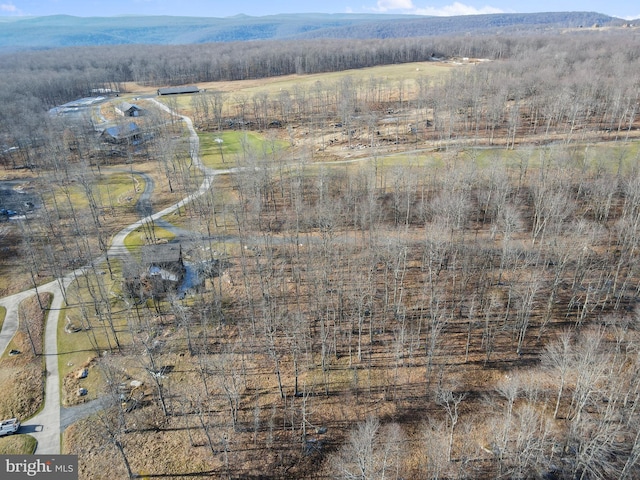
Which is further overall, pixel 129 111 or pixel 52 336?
pixel 129 111

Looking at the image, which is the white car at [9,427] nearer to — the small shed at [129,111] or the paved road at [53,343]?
the paved road at [53,343]

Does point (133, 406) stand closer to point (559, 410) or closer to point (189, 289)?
point (189, 289)

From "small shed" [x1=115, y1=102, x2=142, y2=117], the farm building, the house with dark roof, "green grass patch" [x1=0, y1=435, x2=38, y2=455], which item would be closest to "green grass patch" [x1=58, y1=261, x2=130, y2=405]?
the house with dark roof

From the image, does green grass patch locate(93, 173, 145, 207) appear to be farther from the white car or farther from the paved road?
the white car

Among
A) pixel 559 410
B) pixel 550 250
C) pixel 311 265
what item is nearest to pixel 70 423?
pixel 311 265

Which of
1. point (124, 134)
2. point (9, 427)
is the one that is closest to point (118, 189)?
point (124, 134)

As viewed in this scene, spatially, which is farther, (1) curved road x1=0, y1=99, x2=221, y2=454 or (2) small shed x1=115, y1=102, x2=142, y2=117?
(2) small shed x1=115, y1=102, x2=142, y2=117

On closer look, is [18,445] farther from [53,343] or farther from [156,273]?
[156,273]
